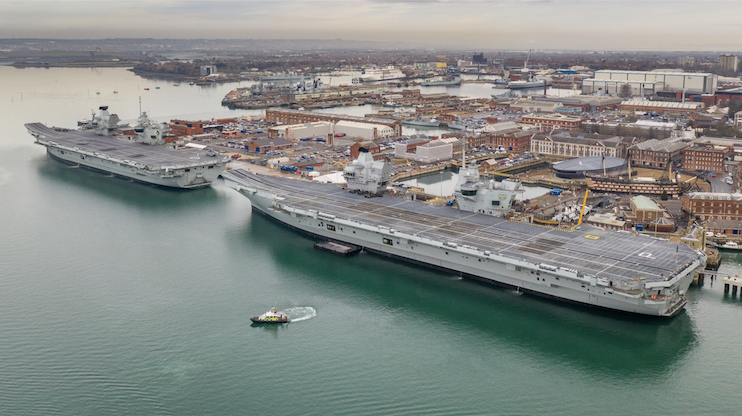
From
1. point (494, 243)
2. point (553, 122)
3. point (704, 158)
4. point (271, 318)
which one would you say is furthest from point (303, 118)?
point (271, 318)

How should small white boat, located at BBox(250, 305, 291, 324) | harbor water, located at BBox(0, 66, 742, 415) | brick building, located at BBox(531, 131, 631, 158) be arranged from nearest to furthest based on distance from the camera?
harbor water, located at BBox(0, 66, 742, 415) < small white boat, located at BBox(250, 305, 291, 324) < brick building, located at BBox(531, 131, 631, 158)

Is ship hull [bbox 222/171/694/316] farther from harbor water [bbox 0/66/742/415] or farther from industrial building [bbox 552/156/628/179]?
industrial building [bbox 552/156/628/179]

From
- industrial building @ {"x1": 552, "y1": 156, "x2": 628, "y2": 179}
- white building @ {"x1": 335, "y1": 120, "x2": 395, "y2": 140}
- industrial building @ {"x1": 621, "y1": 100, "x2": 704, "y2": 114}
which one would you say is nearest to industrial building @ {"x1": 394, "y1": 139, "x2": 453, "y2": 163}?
→ white building @ {"x1": 335, "y1": 120, "x2": 395, "y2": 140}

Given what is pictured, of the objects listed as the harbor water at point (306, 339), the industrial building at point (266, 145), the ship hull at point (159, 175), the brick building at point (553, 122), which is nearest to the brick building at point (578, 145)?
the brick building at point (553, 122)

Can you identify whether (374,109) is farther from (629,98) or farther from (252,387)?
(252,387)

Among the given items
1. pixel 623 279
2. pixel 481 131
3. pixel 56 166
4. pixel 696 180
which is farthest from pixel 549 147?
pixel 56 166

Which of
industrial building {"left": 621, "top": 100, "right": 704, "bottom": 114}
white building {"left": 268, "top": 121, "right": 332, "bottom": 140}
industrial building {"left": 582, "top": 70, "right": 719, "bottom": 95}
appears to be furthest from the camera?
industrial building {"left": 582, "top": 70, "right": 719, "bottom": 95}
